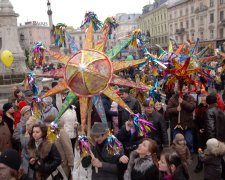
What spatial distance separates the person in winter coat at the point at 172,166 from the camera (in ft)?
8.20

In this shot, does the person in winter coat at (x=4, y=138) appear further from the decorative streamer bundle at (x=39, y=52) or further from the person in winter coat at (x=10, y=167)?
the person in winter coat at (x=10, y=167)

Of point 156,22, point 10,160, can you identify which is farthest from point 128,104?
point 156,22

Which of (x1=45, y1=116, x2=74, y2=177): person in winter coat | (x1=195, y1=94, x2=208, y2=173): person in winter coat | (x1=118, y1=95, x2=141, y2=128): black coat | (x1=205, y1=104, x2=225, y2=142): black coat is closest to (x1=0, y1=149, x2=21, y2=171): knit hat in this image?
(x1=45, y1=116, x2=74, y2=177): person in winter coat

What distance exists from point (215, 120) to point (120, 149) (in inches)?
83.7

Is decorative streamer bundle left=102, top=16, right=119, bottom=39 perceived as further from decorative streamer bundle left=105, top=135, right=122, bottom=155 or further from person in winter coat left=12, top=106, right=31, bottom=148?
person in winter coat left=12, top=106, right=31, bottom=148

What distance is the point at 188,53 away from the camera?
7.00 meters

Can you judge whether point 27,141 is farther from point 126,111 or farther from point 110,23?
point 110,23

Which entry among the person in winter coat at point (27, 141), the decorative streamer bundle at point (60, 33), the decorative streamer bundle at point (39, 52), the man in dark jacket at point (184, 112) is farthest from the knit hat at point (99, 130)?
the man in dark jacket at point (184, 112)

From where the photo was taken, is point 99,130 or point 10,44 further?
point 10,44

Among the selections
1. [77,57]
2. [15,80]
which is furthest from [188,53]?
[15,80]

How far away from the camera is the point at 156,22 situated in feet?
153

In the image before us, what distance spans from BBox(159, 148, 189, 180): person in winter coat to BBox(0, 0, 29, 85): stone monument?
10.2 meters

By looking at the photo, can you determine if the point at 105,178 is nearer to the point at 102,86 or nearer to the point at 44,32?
the point at 102,86

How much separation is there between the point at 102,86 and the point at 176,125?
211 centimetres
